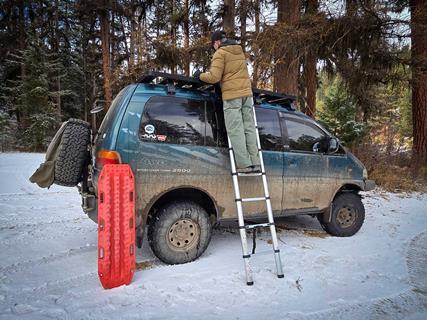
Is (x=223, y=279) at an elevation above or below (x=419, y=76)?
below

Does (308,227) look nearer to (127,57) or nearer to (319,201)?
(319,201)

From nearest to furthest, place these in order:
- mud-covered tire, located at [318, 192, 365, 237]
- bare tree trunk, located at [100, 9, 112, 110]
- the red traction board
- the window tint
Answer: the red traction board, the window tint, mud-covered tire, located at [318, 192, 365, 237], bare tree trunk, located at [100, 9, 112, 110]

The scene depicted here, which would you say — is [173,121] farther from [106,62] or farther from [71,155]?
[106,62]

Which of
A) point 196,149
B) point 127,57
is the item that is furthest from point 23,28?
point 196,149

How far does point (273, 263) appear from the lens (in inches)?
142

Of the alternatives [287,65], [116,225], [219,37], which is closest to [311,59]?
[287,65]

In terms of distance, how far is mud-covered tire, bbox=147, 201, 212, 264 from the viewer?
3.41 meters

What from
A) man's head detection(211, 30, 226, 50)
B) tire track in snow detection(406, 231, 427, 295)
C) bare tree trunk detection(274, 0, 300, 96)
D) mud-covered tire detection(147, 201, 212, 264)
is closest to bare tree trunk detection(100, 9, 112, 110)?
bare tree trunk detection(274, 0, 300, 96)

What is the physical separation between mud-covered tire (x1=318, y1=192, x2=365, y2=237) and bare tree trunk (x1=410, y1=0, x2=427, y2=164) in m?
5.41

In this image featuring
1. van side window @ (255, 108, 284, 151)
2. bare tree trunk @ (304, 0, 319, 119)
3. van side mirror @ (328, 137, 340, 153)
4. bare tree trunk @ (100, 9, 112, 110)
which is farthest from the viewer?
bare tree trunk @ (100, 9, 112, 110)

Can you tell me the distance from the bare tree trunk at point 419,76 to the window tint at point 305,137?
5209 mm

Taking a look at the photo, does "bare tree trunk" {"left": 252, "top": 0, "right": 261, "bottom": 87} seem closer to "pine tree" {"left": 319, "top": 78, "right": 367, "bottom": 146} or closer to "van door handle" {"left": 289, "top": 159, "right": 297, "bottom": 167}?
"van door handle" {"left": 289, "top": 159, "right": 297, "bottom": 167}

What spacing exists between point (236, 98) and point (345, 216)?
2813mm

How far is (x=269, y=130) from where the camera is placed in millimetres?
4227
